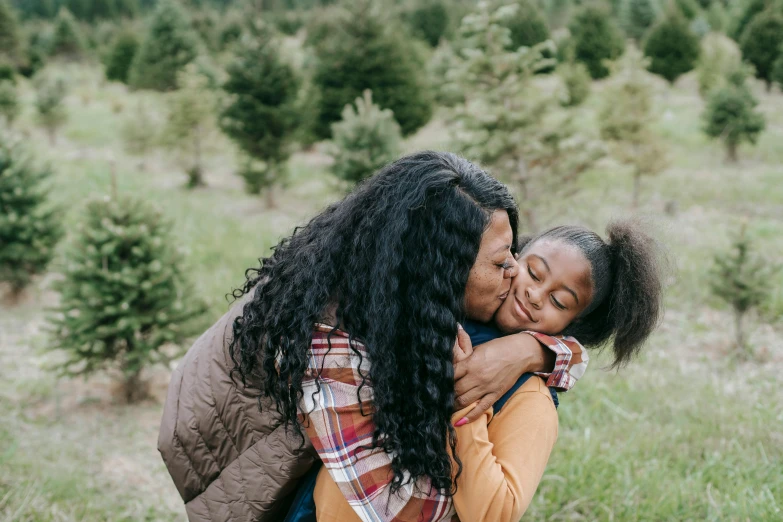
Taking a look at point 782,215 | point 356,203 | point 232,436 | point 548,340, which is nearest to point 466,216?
point 356,203

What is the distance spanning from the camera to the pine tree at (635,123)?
392 inches

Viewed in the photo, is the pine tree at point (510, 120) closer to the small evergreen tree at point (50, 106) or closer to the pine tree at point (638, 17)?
the small evergreen tree at point (50, 106)

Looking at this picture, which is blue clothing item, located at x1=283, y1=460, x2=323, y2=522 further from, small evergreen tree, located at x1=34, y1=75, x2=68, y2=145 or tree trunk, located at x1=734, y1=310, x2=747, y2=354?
small evergreen tree, located at x1=34, y1=75, x2=68, y2=145

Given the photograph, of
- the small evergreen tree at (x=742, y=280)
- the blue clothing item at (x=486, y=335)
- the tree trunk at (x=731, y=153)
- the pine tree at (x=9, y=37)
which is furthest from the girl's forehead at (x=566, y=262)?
the pine tree at (x=9, y=37)

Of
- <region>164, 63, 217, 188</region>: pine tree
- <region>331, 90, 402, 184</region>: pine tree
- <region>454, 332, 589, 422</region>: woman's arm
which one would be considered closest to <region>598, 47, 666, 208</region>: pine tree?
<region>331, 90, 402, 184</region>: pine tree

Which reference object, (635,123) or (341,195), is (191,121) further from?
(635,123)

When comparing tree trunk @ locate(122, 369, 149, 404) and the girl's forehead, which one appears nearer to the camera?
the girl's forehead

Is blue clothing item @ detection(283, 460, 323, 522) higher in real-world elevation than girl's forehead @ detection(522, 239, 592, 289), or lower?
lower

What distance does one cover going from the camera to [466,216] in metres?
1.68

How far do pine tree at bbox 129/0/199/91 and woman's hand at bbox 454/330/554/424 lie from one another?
2030 centimetres

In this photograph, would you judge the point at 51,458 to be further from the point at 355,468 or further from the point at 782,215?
the point at 782,215

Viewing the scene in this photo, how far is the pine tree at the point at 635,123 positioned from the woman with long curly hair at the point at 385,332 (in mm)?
8981

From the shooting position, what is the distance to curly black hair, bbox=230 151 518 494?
A: 5.34 feet

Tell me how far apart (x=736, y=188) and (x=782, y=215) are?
4.11ft
